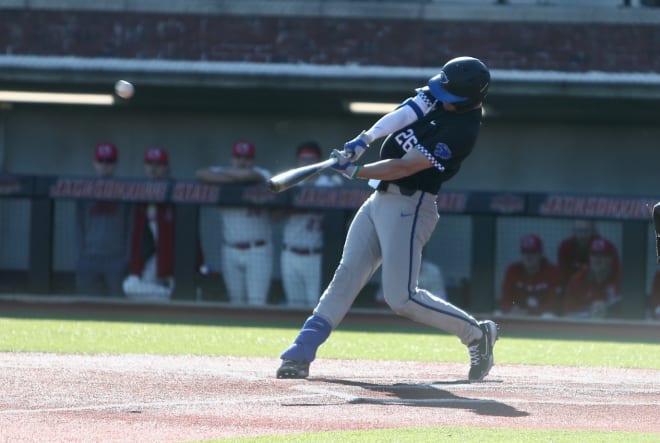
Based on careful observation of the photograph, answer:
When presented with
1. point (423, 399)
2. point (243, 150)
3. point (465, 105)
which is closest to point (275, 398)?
point (423, 399)

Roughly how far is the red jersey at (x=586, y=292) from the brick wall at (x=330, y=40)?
3.52m

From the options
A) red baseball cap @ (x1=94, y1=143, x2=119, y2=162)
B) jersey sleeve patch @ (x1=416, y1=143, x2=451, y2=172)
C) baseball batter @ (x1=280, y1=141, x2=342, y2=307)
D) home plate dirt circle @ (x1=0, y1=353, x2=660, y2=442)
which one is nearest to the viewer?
home plate dirt circle @ (x1=0, y1=353, x2=660, y2=442)

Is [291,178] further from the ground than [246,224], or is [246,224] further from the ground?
[291,178]

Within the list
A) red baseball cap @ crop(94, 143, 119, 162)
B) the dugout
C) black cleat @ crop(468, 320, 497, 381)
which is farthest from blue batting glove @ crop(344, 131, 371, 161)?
red baseball cap @ crop(94, 143, 119, 162)

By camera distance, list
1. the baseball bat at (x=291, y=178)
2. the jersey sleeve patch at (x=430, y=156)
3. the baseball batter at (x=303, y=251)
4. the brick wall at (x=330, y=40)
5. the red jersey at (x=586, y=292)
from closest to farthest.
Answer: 1. the baseball bat at (x=291, y=178)
2. the jersey sleeve patch at (x=430, y=156)
3. the red jersey at (x=586, y=292)
4. the baseball batter at (x=303, y=251)
5. the brick wall at (x=330, y=40)

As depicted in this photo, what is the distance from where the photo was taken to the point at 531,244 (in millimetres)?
12180

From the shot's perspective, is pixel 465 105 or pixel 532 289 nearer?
pixel 465 105

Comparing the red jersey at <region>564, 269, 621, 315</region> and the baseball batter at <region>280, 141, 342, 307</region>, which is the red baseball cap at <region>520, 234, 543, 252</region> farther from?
the baseball batter at <region>280, 141, 342, 307</region>

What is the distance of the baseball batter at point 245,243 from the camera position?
1247 cm

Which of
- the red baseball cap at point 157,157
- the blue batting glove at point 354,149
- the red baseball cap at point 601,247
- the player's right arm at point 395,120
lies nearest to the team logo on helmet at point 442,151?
the player's right arm at point 395,120

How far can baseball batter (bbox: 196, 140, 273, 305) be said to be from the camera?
12.5 m

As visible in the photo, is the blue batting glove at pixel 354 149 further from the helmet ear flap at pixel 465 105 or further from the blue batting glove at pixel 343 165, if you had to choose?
the helmet ear flap at pixel 465 105

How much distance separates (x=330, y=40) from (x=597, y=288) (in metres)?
4.64

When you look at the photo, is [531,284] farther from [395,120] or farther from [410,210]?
[395,120]
